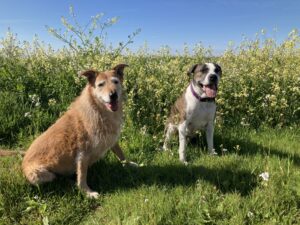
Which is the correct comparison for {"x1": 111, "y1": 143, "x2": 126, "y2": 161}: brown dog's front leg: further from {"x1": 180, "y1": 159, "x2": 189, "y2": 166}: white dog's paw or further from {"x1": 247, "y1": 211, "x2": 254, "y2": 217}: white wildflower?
{"x1": 247, "y1": 211, "x2": 254, "y2": 217}: white wildflower

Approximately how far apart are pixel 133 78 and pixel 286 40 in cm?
383

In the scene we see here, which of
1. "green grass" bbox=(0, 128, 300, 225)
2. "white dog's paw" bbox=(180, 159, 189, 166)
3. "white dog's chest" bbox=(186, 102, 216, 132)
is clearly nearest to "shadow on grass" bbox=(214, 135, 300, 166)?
"green grass" bbox=(0, 128, 300, 225)

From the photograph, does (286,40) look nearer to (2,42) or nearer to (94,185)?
(94,185)

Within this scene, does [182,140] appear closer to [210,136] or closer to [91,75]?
[210,136]

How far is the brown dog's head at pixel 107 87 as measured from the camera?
427 centimetres

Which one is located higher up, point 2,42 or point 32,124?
point 2,42

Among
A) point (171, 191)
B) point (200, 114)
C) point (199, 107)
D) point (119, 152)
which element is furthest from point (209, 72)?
point (171, 191)

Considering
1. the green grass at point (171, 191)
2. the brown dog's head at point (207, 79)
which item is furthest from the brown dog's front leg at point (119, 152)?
the brown dog's head at point (207, 79)

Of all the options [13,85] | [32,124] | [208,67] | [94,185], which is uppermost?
[208,67]

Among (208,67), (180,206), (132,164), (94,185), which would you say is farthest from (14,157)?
(208,67)

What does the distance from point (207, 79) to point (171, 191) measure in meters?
1.86

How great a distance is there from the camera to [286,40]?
8125 millimetres

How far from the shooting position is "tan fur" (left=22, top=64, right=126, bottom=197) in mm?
4301

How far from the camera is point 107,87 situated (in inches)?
168
